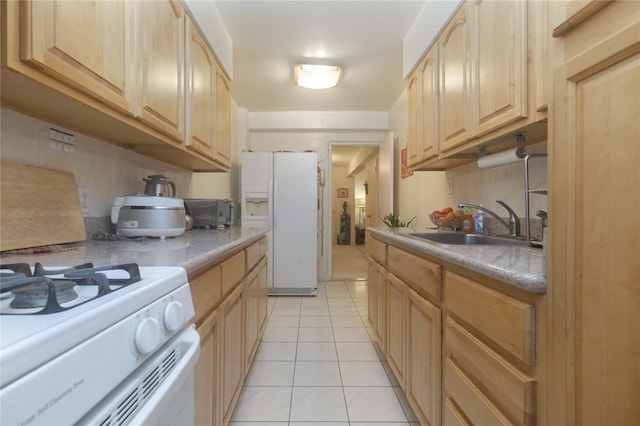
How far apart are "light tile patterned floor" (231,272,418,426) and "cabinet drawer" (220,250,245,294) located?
685 mm

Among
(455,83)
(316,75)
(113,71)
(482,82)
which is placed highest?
(316,75)

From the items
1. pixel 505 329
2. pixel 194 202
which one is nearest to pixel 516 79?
pixel 505 329

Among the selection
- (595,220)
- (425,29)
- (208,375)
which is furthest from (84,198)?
(425,29)

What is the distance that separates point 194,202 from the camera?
2164mm

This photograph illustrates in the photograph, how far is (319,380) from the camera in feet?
→ 5.76

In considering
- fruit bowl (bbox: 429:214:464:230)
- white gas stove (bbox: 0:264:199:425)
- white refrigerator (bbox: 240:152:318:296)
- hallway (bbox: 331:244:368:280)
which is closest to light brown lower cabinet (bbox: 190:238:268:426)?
white gas stove (bbox: 0:264:199:425)

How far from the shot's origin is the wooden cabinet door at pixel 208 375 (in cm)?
92

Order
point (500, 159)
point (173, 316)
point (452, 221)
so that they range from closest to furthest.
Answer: point (173, 316)
point (500, 159)
point (452, 221)

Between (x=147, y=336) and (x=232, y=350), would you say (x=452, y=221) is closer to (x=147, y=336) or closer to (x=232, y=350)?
(x=232, y=350)

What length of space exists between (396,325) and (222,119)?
1.90 meters

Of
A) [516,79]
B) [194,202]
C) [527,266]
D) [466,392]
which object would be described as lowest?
[466,392]

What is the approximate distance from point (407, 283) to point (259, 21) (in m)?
2.20

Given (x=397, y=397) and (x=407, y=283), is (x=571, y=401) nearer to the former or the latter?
(x=407, y=283)

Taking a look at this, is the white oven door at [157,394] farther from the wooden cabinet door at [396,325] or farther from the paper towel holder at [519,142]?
the paper towel holder at [519,142]
